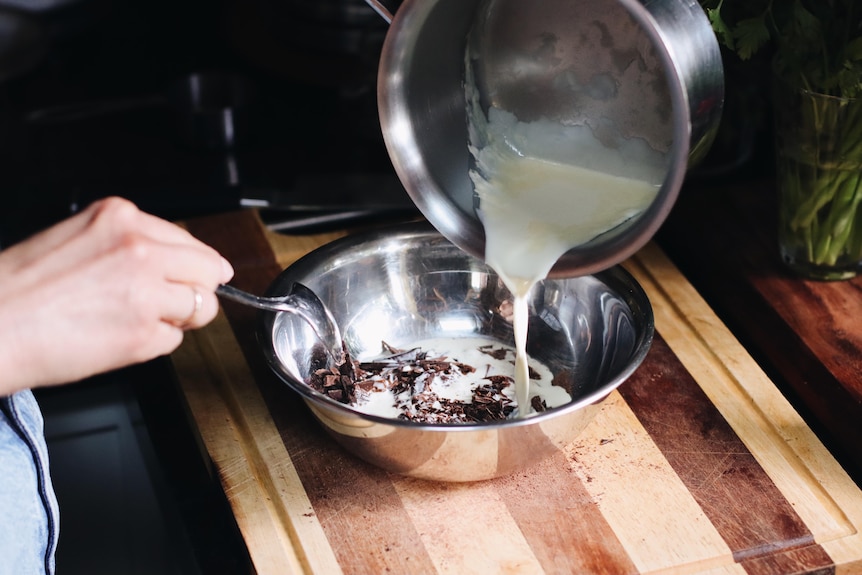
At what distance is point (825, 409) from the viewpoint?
117 centimetres

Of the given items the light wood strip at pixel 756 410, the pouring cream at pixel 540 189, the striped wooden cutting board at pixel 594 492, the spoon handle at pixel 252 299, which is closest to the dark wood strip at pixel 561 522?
the striped wooden cutting board at pixel 594 492

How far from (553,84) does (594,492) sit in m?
0.43

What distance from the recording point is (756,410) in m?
1.14

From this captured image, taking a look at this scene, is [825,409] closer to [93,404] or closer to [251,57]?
[93,404]

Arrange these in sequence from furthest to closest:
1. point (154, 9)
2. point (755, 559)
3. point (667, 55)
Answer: point (154, 9), point (755, 559), point (667, 55)

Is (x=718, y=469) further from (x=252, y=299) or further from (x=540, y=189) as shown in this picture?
(x=252, y=299)

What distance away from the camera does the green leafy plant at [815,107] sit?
1.12 meters

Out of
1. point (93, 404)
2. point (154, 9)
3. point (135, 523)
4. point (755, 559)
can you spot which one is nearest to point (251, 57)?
point (154, 9)

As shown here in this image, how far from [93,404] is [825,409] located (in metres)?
0.98

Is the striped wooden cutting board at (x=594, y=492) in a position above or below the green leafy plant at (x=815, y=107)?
below

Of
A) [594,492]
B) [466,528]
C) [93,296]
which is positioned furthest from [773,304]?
[93,296]

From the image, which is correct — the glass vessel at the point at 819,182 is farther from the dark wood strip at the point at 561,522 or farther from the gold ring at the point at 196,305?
the gold ring at the point at 196,305

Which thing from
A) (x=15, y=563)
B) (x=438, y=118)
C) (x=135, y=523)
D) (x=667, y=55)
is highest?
(x=667, y=55)

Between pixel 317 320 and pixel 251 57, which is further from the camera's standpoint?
pixel 251 57
